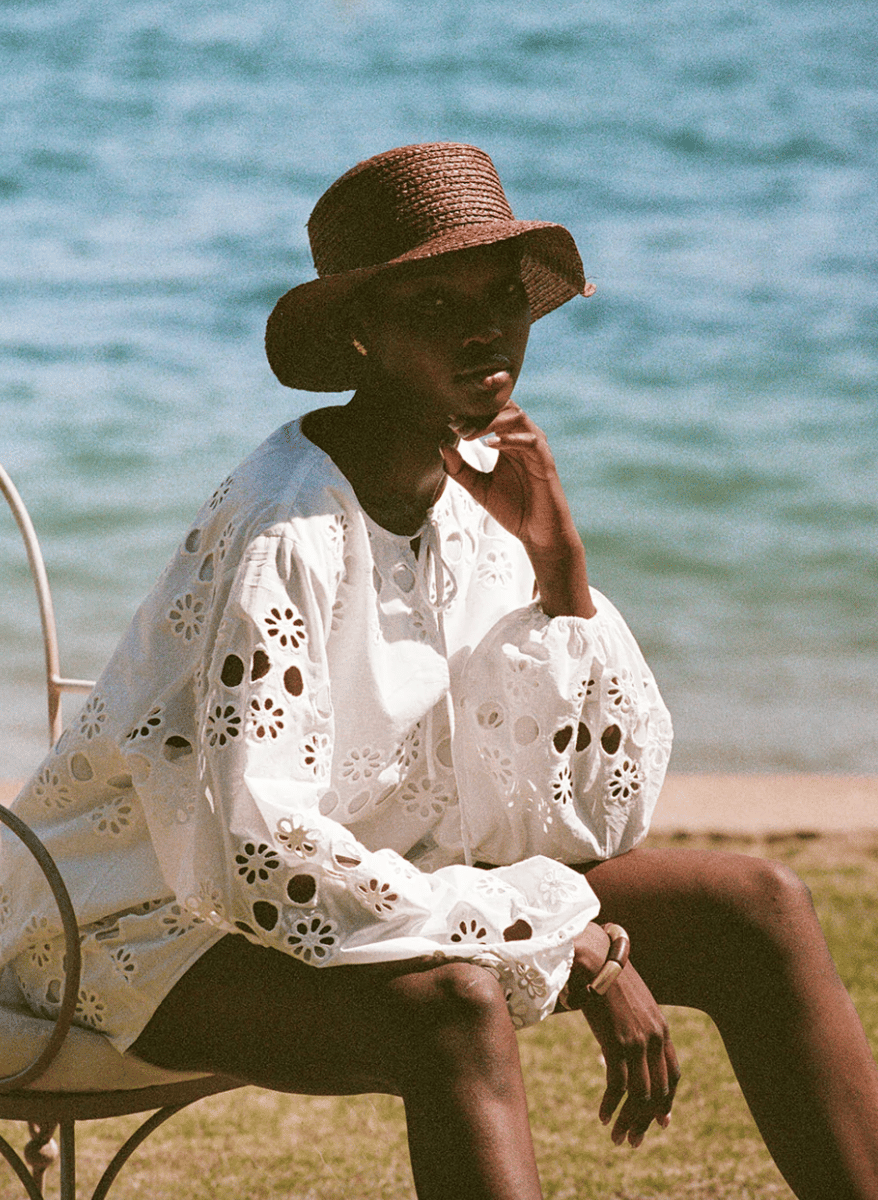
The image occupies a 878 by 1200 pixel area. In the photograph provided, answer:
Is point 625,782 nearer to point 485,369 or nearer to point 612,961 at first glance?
point 612,961

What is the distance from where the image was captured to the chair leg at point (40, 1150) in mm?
2459

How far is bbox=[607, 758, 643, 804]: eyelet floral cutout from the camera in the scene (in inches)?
79.4

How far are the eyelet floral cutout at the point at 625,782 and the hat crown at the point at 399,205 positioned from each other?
655 millimetres

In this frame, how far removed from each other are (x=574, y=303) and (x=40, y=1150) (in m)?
10.2

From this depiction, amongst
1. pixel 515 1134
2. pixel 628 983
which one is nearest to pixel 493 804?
pixel 628 983

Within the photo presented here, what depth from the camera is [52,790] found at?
1.96 metres

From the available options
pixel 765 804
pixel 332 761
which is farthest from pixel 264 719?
pixel 765 804

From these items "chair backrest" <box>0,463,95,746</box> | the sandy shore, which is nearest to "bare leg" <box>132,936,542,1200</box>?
"chair backrest" <box>0,463,95,746</box>

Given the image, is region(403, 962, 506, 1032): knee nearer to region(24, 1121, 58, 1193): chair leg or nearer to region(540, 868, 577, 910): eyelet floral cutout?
region(540, 868, 577, 910): eyelet floral cutout

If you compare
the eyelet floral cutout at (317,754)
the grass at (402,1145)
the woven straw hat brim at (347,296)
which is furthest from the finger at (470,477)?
the grass at (402,1145)

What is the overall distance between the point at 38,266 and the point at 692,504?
263 inches

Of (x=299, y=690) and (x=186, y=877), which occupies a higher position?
(x=299, y=690)

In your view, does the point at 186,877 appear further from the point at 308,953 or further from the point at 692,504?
the point at 692,504

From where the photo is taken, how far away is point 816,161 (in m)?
14.6
